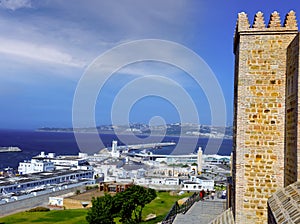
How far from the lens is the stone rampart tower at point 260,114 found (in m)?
7.49

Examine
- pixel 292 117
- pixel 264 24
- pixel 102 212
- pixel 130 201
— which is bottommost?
pixel 102 212

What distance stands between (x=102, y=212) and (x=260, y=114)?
21.0m

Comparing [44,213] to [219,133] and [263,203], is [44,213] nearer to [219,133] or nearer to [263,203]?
[263,203]

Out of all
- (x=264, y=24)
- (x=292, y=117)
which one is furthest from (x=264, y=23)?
(x=292, y=117)

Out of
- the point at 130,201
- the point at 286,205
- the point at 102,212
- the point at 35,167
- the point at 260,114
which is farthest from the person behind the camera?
the point at 35,167

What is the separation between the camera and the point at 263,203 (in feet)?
24.6

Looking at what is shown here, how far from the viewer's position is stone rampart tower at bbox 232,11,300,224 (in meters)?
7.49

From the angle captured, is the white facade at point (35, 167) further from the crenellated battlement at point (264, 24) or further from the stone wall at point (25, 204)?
the crenellated battlement at point (264, 24)

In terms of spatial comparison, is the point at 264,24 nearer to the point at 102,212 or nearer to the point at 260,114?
the point at 260,114

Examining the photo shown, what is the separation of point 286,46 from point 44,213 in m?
34.3

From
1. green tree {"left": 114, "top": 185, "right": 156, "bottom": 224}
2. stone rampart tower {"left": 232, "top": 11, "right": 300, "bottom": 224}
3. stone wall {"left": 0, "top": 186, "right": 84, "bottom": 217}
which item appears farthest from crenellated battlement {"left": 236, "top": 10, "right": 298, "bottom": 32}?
stone wall {"left": 0, "top": 186, "right": 84, "bottom": 217}

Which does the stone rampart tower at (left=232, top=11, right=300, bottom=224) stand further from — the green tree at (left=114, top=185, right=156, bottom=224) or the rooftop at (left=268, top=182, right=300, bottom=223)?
the green tree at (left=114, top=185, right=156, bottom=224)

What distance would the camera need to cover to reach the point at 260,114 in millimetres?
7609

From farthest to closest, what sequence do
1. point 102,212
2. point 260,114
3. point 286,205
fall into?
point 102,212
point 260,114
point 286,205
